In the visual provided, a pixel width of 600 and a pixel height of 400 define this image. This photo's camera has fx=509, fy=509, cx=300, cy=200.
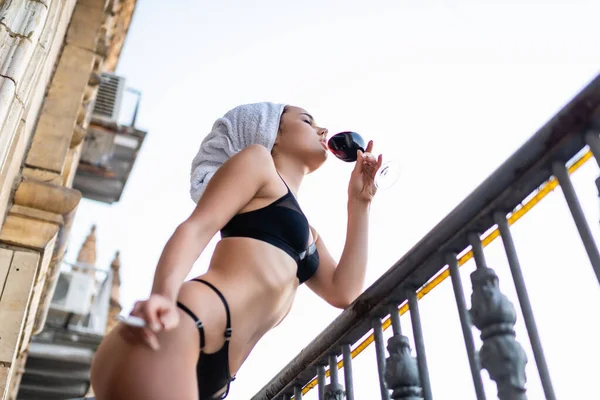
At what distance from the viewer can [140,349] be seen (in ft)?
3.82

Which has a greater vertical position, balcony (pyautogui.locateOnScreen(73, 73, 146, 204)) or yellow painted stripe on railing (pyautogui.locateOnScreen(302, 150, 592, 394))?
balcony (pyautogui.locateOnScreen(73, 73, 146, 204))

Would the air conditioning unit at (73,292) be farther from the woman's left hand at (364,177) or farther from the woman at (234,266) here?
the woman's left hand at (364,177)

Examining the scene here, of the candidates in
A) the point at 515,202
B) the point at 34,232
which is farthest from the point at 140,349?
the point at 34,232

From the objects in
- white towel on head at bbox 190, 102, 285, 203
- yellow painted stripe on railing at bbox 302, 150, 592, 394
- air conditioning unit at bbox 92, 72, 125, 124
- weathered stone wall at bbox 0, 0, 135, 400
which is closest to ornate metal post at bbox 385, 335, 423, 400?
yellow painted stripe on railing at bbox 302, 150, 592, 394

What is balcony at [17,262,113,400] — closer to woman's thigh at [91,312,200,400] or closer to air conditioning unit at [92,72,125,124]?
air conditioning unit at [92,72,125,124]

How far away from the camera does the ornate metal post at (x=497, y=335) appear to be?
39.6 inches

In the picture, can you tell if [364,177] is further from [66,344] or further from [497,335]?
[66,344]

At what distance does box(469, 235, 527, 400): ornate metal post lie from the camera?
Answer: 100cm

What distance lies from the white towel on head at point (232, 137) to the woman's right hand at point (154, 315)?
2.98ft

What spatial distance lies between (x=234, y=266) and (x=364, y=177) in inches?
32.5

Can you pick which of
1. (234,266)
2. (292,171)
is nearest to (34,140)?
(292,171)

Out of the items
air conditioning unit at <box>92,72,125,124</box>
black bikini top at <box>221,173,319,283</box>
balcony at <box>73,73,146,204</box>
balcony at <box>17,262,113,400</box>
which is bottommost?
black bikini top at <box>221,173,319,283</box>

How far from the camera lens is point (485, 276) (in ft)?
3.79

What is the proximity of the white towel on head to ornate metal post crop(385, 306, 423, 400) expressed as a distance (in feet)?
3.11
